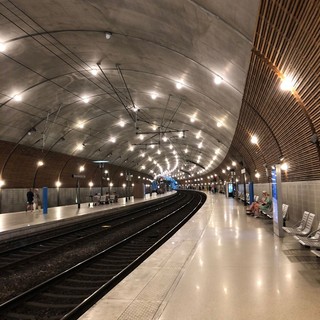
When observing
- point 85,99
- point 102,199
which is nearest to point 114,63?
point 85,99

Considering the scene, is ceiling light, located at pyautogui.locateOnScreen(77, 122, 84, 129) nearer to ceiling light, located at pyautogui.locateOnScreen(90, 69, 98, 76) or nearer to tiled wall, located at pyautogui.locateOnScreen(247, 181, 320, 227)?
ceiling light, located at pyautogui.locateOnScreen(90, 69, 98, 76)

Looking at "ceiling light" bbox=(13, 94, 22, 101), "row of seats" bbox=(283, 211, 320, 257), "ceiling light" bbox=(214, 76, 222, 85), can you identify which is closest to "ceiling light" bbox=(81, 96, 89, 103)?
"ceiling light" bbox=(13, 94, 22, 101)

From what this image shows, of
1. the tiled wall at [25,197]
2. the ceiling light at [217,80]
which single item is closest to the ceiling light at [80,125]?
the tiled wall at [25,197]

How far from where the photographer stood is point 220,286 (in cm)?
538

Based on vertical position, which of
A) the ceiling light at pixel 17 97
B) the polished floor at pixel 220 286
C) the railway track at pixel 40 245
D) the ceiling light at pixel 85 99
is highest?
the ceiling light at pixel 85 99

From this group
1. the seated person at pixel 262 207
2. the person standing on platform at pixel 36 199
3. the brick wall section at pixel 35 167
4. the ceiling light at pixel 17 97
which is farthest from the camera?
the person standing on platform at pixel 36 199

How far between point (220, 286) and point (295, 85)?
5.08 m

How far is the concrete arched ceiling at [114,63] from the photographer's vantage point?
9.41m

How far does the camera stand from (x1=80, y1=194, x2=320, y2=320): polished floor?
14.1 feet

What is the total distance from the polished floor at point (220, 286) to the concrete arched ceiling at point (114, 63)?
4.93 meters

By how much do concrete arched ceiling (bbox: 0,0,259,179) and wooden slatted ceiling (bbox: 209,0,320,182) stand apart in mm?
511

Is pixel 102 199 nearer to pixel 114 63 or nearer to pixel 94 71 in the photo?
pixel 94 71

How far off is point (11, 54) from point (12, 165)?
9221 mm

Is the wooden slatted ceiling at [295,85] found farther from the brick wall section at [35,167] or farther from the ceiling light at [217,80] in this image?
the brick wall section at [35,167]
